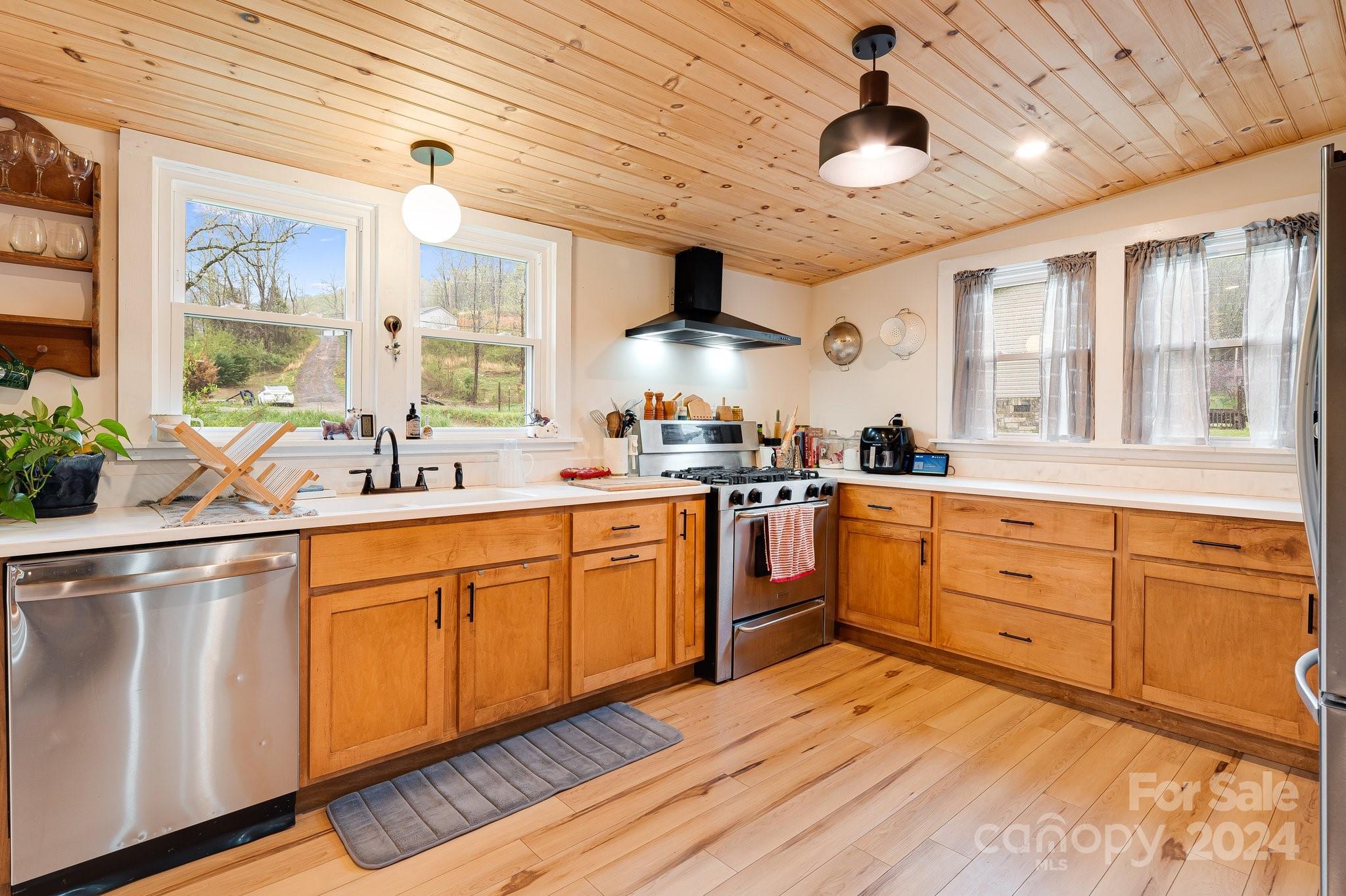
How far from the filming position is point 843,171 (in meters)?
2.02

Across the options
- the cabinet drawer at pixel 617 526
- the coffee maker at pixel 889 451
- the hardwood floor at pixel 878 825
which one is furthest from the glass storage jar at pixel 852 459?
the hardwood floor at pixel 878 825

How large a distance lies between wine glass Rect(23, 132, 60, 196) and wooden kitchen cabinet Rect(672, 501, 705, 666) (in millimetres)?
2607

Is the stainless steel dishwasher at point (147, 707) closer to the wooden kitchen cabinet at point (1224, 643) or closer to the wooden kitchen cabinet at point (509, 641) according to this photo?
the wooden kitchen cabinet at point (509, 641)

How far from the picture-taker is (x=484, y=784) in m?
2.26

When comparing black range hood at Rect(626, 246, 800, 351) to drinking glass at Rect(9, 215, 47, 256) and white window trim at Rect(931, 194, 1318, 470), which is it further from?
drinking glass at Rect(9, 215, 47, 256)

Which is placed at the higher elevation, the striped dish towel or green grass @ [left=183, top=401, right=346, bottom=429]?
green grass @ [left=183, top=401, right=346, bottom=429]

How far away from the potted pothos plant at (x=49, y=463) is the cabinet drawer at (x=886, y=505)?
3231 millimetres

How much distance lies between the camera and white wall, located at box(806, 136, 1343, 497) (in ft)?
9.23

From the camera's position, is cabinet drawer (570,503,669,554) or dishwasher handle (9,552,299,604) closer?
dishwasher handle (9,552,299,604)

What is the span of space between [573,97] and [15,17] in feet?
4.89

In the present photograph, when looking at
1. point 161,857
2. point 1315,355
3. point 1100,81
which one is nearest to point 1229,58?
point 1100,81

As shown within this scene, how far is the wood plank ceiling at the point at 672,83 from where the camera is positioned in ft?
5.87

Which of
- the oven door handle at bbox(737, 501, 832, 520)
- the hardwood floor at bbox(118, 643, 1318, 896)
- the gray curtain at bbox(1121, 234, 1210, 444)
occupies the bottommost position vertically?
the hardwood floor at bbox(118, 643, 1318, 896)

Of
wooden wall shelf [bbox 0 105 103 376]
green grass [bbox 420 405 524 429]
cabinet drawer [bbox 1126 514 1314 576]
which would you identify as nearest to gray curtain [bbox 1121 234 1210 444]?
cabinet drawer [bbox 1126 514 1314 576]
